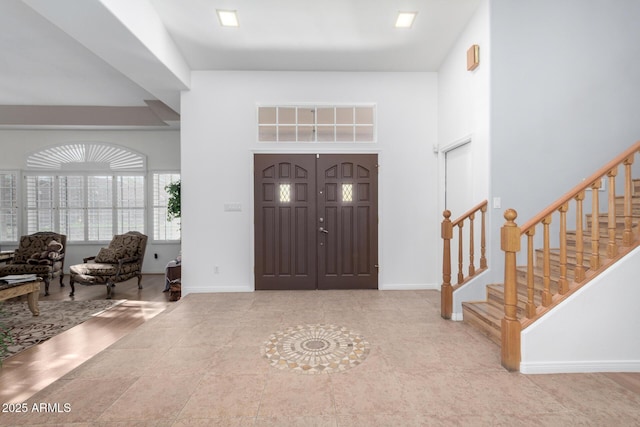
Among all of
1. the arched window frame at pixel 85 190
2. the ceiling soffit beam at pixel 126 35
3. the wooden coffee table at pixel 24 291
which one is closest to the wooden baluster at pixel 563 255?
the ceiling soffit beam at pixel 126 35

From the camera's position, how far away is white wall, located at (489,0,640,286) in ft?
11.0

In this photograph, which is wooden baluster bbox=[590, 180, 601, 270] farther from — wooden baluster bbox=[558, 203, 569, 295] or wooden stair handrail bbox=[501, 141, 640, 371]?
wooden baluster bbox=[558, 203, 569, 295]

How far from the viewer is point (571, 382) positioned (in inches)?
Result: 88.6

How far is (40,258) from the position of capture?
18.1 ft

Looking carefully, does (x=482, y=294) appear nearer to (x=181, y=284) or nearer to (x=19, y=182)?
(x=181, y=284)

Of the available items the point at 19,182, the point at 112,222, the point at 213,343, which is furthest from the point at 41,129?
the point at 213,343

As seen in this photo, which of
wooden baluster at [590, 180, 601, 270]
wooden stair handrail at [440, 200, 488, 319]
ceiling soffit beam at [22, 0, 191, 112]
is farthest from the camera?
wooden stair handrail at [440, 200, 488, 319]

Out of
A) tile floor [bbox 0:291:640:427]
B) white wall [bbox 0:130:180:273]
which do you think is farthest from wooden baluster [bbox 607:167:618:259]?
white wall [bbox 0:130:180:273]

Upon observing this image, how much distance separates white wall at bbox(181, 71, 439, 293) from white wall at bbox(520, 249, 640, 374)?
2407 mm

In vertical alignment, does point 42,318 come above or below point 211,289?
below

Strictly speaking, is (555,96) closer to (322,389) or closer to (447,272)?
(447,272)

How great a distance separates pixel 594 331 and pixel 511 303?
0.63 meters

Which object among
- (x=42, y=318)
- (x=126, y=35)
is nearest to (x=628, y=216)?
(x=126, y=35)

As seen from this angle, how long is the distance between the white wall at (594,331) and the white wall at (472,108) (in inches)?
43.3
